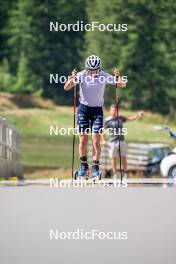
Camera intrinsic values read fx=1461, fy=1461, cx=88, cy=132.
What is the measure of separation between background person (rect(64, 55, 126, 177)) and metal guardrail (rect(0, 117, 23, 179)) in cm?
419

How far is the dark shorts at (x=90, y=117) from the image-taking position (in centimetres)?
1708

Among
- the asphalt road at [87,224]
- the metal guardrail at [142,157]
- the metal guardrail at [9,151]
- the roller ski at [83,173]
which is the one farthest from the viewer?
the metal guardrail at [142,157]

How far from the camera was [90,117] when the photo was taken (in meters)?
17.1

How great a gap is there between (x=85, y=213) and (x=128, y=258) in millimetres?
2374

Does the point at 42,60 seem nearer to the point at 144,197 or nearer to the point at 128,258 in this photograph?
the point at 144,197

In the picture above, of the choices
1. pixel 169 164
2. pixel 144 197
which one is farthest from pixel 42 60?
pixel 144 197

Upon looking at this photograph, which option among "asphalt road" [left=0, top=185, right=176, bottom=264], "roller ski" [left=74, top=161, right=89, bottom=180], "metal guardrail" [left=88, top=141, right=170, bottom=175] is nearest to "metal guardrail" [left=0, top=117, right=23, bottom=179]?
"metal guardrail" [left=88, top=141, right=170, bottom=175]

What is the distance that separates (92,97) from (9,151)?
662 cm

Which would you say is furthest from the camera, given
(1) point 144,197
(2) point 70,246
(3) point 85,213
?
(1) point 144,197

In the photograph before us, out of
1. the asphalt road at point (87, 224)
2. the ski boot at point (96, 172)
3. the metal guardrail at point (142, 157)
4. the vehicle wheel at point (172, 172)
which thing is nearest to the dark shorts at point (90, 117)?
the ski boot at point (96, 172)

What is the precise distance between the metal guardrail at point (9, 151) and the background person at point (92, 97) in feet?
13.7

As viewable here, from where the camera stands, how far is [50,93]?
86.5 ft

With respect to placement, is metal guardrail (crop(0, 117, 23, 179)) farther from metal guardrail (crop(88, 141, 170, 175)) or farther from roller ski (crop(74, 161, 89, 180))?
roller ski (crop(74, 161, 89, 180))

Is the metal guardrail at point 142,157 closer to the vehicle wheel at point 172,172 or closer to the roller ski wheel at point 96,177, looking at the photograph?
the vehicle wheel at point 172,172
